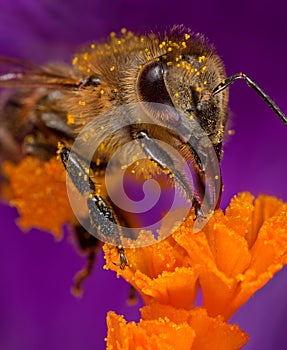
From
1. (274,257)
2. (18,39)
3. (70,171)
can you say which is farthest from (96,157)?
(18,39)

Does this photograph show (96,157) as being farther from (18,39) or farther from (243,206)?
(18,39)

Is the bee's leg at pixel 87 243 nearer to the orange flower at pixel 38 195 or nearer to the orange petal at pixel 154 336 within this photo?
the orange flower at pixel 38 195

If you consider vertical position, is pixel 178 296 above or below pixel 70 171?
below

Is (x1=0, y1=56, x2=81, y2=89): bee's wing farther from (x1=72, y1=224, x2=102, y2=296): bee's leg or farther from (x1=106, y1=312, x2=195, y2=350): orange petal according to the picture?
(x1=106, y1=312, x2=195, y2=350): orange petal

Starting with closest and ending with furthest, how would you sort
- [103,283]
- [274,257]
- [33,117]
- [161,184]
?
[274,257]
[161,184]
[33,117]
[103,283]

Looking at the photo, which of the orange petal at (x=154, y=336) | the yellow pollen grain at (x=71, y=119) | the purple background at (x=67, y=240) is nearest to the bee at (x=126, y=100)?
the yellow pollen grain at (x=71, y=119)

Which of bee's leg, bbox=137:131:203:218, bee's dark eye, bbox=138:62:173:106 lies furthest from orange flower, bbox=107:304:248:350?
bee's dark eye, bbox=138:62:173:106

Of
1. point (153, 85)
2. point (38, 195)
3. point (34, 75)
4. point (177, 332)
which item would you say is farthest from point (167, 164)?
point (38, 195)

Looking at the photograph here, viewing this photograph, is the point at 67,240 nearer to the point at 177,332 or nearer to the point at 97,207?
the point at 97,207
